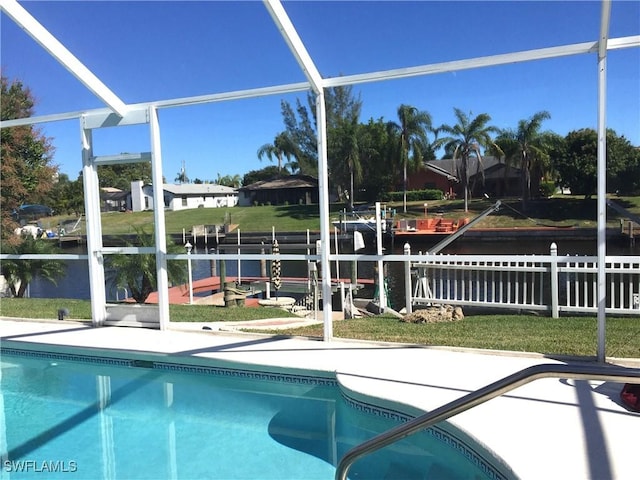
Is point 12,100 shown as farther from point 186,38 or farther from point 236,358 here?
point 236,358

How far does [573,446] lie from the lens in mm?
2592

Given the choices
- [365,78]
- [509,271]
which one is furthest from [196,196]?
[365,78]

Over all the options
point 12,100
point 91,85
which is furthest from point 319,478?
point 12,100

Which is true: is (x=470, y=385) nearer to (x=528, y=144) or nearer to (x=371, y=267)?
(x=528, y=144)

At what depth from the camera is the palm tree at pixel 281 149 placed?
1007cm

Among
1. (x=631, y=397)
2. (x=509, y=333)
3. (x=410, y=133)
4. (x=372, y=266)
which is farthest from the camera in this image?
(x=410, y=133)

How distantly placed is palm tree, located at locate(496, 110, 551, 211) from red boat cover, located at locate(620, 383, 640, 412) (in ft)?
38.1

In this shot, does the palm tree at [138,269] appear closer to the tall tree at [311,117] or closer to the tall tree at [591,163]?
the tall tree at [311,117]

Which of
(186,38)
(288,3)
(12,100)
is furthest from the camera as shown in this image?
(12,100)

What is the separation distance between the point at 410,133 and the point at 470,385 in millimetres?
15271

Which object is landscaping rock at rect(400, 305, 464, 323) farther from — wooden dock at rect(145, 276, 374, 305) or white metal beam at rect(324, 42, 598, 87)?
wooden dock at rect(145, 276, 374, 305)

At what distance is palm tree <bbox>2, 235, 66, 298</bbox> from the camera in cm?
938

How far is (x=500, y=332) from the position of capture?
5309 millimetres

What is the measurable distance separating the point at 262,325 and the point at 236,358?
73.4 inches
